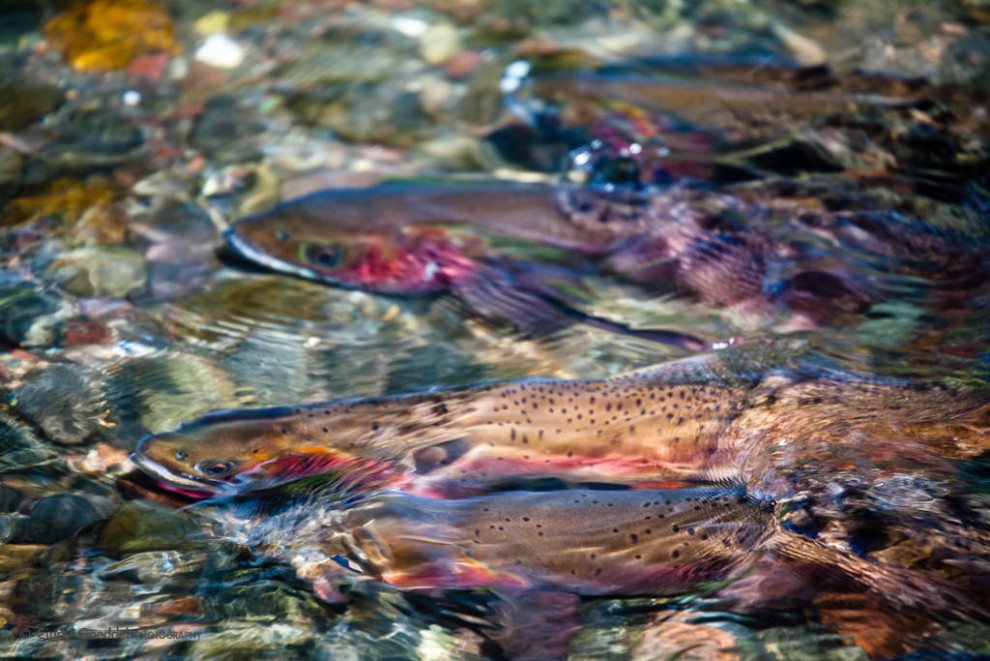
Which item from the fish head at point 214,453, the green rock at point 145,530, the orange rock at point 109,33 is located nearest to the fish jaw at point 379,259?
the fish head at point 214,453

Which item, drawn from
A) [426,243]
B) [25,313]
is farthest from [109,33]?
[426,243]

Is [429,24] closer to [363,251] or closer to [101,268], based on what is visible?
[363,251]

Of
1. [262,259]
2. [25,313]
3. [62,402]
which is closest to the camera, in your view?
[62,402]

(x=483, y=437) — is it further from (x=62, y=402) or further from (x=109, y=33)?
(x=109, y=33)

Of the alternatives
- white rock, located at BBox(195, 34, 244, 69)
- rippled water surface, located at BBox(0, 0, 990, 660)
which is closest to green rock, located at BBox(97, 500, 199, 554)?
rippled water surface, located at BBox(0, 0, 990, 660)

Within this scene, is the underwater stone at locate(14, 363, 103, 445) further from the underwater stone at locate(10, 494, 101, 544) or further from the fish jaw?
the fish jaw

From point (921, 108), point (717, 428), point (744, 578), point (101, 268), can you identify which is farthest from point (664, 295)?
point (101, 268)
